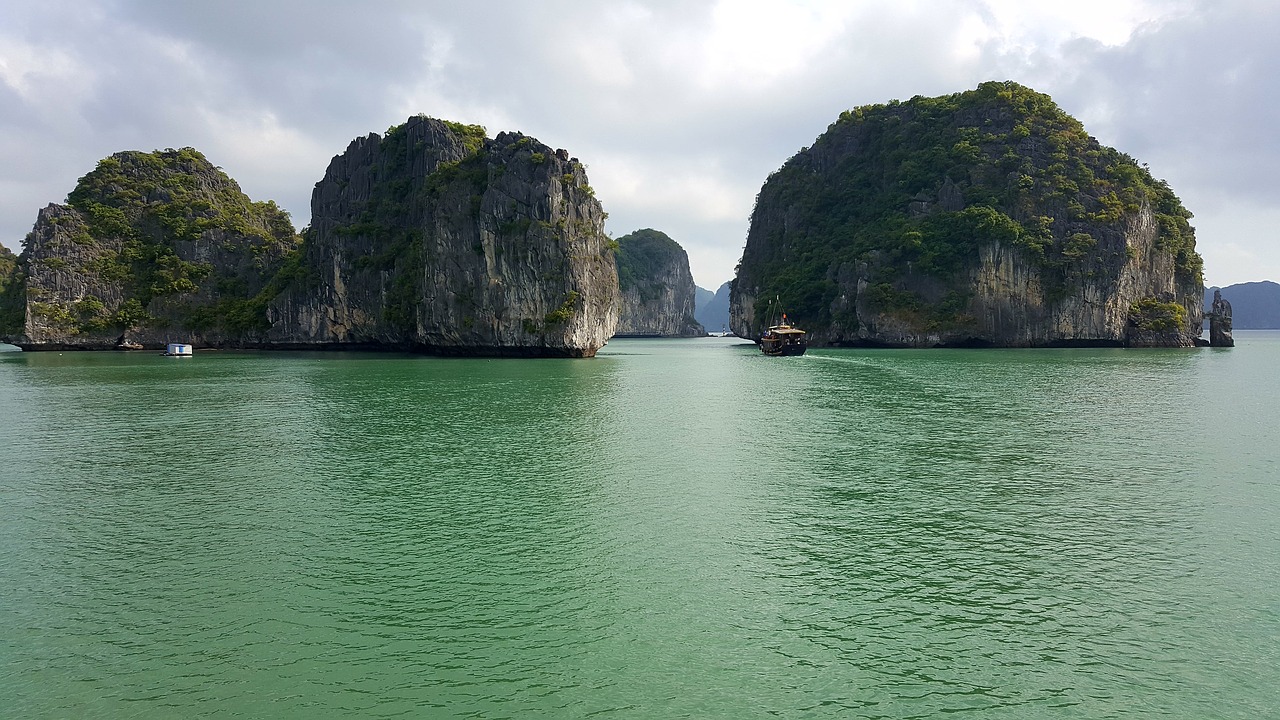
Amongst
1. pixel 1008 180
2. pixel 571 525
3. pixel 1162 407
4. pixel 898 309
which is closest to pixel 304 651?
pixel 571 525

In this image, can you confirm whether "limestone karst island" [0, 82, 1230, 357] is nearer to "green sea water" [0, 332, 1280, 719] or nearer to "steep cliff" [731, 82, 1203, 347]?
"steep cliff" [731, 82, 1203, 347]

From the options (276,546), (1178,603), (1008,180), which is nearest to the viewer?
(1178,603)

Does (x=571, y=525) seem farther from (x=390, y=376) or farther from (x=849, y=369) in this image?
(x=849, y=369)

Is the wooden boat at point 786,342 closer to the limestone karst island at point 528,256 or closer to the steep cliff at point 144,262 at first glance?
the limestone karst island at point 528,256

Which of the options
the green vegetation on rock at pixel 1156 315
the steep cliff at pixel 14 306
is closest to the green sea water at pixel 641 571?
the green vegetation on rock at pixel 1156 315

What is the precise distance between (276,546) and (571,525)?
16.5 feet

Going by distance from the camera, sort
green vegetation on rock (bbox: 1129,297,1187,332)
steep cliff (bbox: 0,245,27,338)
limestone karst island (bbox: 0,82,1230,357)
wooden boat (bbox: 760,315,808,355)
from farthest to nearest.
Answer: steep cliff (bbox: 0,245,27,338) → green vegetation on rock (bbox: 1129,297,1187,332) → wooden boat (bbox: 760,315,808,355) → limestone karst island (bbox: 0,82,1230,357)

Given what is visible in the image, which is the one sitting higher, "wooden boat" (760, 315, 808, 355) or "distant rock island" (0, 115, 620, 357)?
"distant rock island" (0, 115, 620, 357)

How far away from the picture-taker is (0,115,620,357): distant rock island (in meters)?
70.6

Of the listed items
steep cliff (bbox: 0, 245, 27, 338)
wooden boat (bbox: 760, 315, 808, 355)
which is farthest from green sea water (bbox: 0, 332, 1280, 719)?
steep cliff (bbox: 0, 245, 27, 338)

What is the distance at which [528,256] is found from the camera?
70.3m

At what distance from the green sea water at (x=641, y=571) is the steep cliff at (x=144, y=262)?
79500 millimetres

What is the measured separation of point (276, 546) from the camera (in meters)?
11.5

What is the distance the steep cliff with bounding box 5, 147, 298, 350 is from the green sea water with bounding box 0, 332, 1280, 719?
7950 cm
